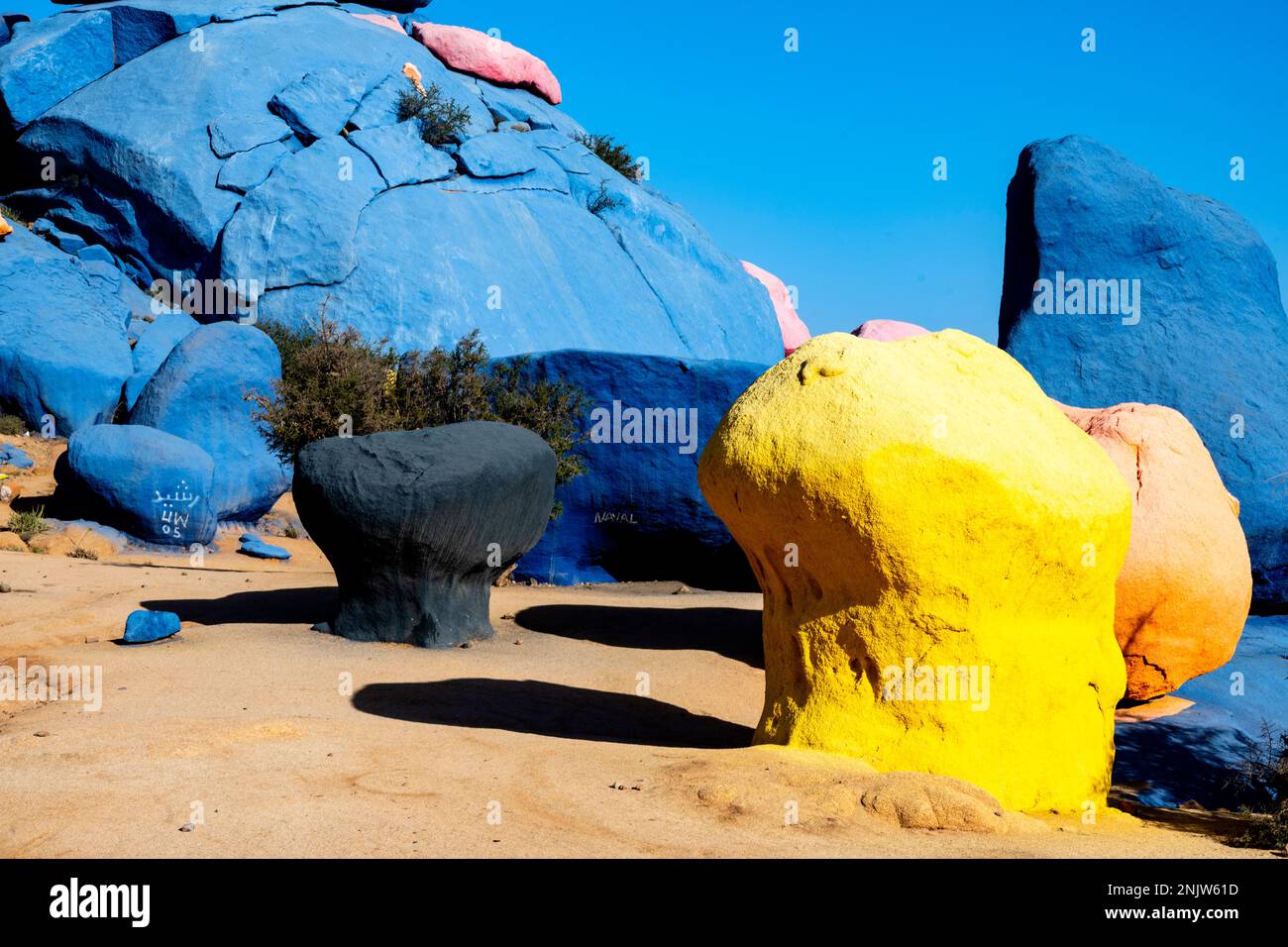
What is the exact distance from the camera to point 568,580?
12.5 m

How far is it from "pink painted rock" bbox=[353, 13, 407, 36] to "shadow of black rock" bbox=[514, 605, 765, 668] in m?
18.3

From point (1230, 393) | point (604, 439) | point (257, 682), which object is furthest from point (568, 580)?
point (1230, 393)

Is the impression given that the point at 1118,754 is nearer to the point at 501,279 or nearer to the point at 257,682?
the point at 257,682

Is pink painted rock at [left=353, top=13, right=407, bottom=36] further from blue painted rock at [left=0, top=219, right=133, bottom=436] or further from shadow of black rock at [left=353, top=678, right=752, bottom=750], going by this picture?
shadow of black rock at [left=353, top=678, right=752, bottom=750]

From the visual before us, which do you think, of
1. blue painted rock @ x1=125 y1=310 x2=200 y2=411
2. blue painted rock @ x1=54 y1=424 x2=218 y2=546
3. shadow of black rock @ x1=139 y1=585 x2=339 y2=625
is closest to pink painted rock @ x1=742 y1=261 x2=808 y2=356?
blue painted rock @ x1=125 y1=310 x2=200 y2=411

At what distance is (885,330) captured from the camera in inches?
742

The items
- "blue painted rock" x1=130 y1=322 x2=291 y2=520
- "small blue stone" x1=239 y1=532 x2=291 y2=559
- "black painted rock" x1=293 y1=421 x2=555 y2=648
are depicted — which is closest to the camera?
"black painted rock" x1=293 y1=421 x2=555 y2=648

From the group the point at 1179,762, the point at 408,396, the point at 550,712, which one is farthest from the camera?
the point at 408,396

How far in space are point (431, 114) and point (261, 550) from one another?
36.3 feet

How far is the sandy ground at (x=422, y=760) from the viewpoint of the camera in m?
3.62

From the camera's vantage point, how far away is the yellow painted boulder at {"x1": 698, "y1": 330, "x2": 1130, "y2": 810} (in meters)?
4.54

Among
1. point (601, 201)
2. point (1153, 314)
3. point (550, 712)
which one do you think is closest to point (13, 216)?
point (601, 201)

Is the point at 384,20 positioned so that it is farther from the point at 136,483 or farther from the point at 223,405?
the point at 136,483

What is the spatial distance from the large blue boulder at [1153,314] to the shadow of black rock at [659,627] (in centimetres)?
444
